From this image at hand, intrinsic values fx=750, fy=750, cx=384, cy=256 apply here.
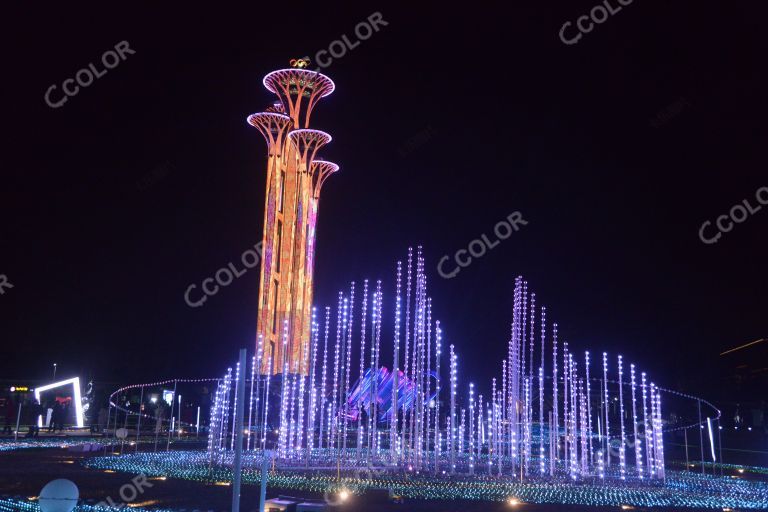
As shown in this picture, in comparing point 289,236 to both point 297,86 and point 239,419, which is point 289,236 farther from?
point 239,419

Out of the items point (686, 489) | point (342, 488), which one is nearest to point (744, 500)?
point (686, 489)

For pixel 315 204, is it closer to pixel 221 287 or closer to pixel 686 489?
pixel 221 287

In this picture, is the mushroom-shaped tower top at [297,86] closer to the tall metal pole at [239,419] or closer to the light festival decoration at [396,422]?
the light festival decoration at [396,422]

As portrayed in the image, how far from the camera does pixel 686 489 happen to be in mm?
9773

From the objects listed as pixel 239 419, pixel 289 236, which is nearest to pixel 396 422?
pixel 239 419

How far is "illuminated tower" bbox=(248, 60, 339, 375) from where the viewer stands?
69.9 ft

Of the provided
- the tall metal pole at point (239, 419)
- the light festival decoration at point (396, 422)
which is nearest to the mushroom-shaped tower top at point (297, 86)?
→ the light festival decoration at point (396, 422)

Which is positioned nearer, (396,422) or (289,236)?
(396,422)

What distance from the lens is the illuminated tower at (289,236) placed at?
2131 centimetres

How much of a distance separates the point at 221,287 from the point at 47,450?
12950 millimetres

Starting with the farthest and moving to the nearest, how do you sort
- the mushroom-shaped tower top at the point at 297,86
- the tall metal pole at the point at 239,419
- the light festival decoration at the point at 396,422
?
1. the mushroom-shaped tower top at the point at 297,86
2. the light festival decoration at the point at 396,422
3. the tall metal pole at the point at 239,419

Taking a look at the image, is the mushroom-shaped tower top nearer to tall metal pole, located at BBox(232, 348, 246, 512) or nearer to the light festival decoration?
the light festival decoration

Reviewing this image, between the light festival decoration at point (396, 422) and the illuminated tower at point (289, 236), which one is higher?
the illuminated tower at point (289, 236)

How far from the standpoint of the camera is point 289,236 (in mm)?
21812
